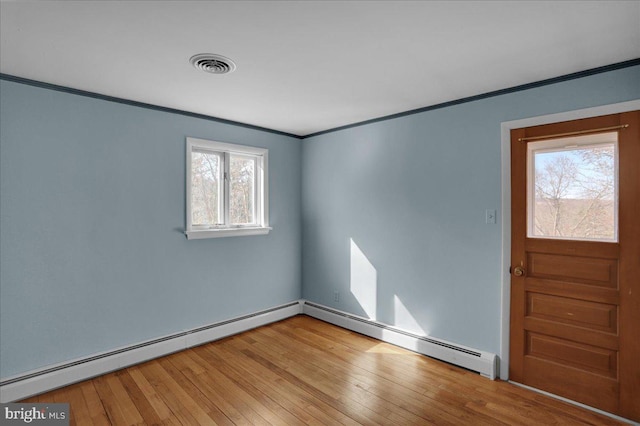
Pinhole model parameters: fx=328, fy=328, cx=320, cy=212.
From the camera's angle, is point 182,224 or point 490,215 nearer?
point 490,215

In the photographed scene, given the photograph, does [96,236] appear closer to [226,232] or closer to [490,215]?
[226,232]

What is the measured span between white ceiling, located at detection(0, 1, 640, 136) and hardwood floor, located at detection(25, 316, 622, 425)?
2.41 m

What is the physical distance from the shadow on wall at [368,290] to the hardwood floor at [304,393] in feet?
1.03

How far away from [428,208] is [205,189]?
236 centimetres

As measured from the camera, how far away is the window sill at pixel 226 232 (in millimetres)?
3396

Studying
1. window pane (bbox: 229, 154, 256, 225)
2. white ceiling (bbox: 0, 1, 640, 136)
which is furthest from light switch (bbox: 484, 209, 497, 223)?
window pane (bbox: 229, 154, 256, 225)

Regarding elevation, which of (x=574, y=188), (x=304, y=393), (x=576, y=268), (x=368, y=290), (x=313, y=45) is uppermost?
(x=313, y=45)

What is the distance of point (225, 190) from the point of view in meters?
3.74

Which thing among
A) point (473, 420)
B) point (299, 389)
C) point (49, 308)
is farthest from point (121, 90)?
point (473, 420)

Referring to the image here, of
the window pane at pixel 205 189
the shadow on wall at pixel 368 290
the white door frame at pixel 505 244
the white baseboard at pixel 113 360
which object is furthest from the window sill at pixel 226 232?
the white door frame at pixel 505 244

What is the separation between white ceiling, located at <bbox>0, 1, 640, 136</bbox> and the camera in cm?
164

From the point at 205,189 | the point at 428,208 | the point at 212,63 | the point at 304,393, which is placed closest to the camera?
the point at 212,63

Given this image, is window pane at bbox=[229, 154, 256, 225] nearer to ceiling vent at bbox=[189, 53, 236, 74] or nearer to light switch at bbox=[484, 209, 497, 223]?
ceiling vent at bbox=[189, 53, 236, 74]

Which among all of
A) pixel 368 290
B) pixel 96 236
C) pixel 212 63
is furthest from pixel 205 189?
pixel 368 290
